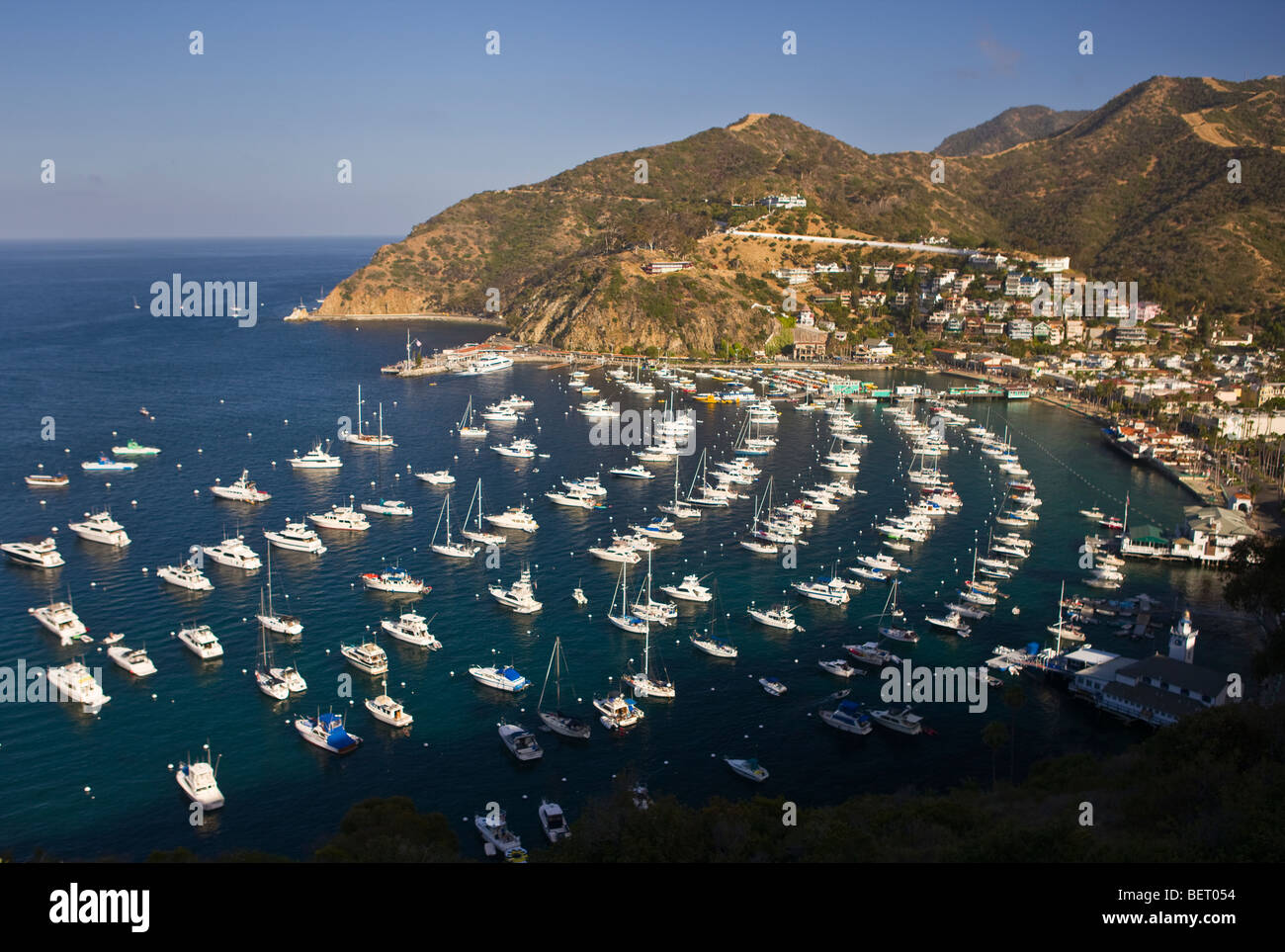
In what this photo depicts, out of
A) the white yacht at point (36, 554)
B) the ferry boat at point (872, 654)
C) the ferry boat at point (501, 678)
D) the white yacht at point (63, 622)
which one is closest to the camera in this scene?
the ferry boat at point (501, 678)

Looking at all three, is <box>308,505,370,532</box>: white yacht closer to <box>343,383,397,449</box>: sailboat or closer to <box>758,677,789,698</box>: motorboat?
<box>343,383,397,449</box>: sailboat

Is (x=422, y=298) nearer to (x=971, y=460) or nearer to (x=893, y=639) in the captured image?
(x=971, y=460)

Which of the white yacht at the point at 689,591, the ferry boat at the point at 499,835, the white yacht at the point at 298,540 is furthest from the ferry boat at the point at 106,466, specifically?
the ferry boat at the point at 499,835

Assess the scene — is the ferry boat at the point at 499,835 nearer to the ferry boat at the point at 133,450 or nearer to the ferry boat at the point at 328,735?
the ferry boat at the point at 328,735

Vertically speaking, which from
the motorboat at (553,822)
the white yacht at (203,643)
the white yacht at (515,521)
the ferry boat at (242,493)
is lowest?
the motorboat at (553,822)

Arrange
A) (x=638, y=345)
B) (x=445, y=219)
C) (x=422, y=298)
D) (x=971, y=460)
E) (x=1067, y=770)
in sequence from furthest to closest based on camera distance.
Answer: (x=445, y=219) → (x=422, y=298) → (x=638, y=345) → (x=971, y=460) → (x=1067, y=770)

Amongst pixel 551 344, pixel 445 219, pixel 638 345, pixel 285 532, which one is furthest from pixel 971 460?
pixel 445 219
